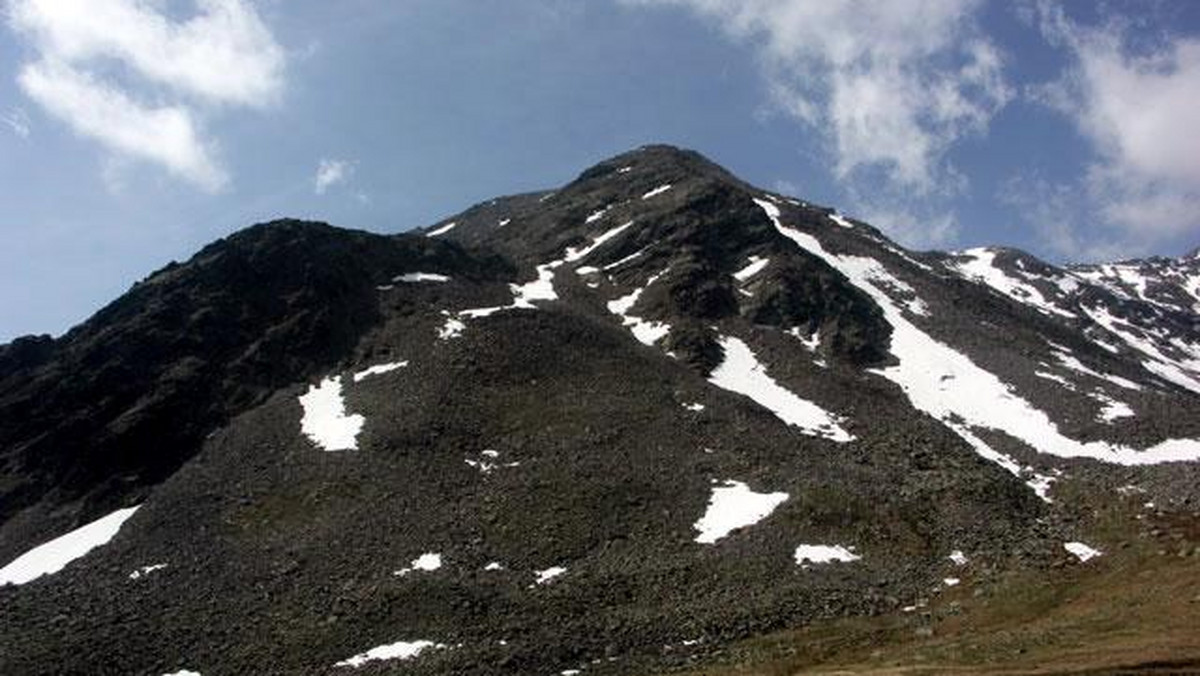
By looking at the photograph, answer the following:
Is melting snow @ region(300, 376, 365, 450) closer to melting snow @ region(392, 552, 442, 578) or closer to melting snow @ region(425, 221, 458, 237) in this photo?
melting snow @ region(392, 552, 442, 578)

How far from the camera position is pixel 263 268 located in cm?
12281

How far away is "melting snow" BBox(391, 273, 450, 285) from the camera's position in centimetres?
12875

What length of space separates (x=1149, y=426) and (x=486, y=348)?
214 ft

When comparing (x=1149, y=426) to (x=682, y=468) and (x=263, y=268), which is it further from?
(x=263, y=268)

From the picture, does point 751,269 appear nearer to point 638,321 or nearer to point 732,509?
point 638,321

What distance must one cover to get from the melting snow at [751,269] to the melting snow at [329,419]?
56.2m

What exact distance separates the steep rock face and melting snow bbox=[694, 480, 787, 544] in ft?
157

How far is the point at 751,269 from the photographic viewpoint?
138375 millimetres

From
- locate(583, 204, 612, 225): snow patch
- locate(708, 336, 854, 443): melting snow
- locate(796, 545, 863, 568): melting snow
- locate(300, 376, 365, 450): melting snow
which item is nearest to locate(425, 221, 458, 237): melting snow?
locate(583, 204, 612, 225): snow patch

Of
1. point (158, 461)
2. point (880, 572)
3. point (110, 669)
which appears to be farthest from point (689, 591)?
point (158, 461)

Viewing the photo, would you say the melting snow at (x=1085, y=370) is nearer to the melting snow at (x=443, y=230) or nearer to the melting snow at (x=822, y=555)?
the melting snow at (x=822, y=555)

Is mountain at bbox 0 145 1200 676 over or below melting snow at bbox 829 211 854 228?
below

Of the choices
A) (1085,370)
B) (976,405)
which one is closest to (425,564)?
(976,405)

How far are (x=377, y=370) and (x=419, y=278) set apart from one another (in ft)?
84.8
